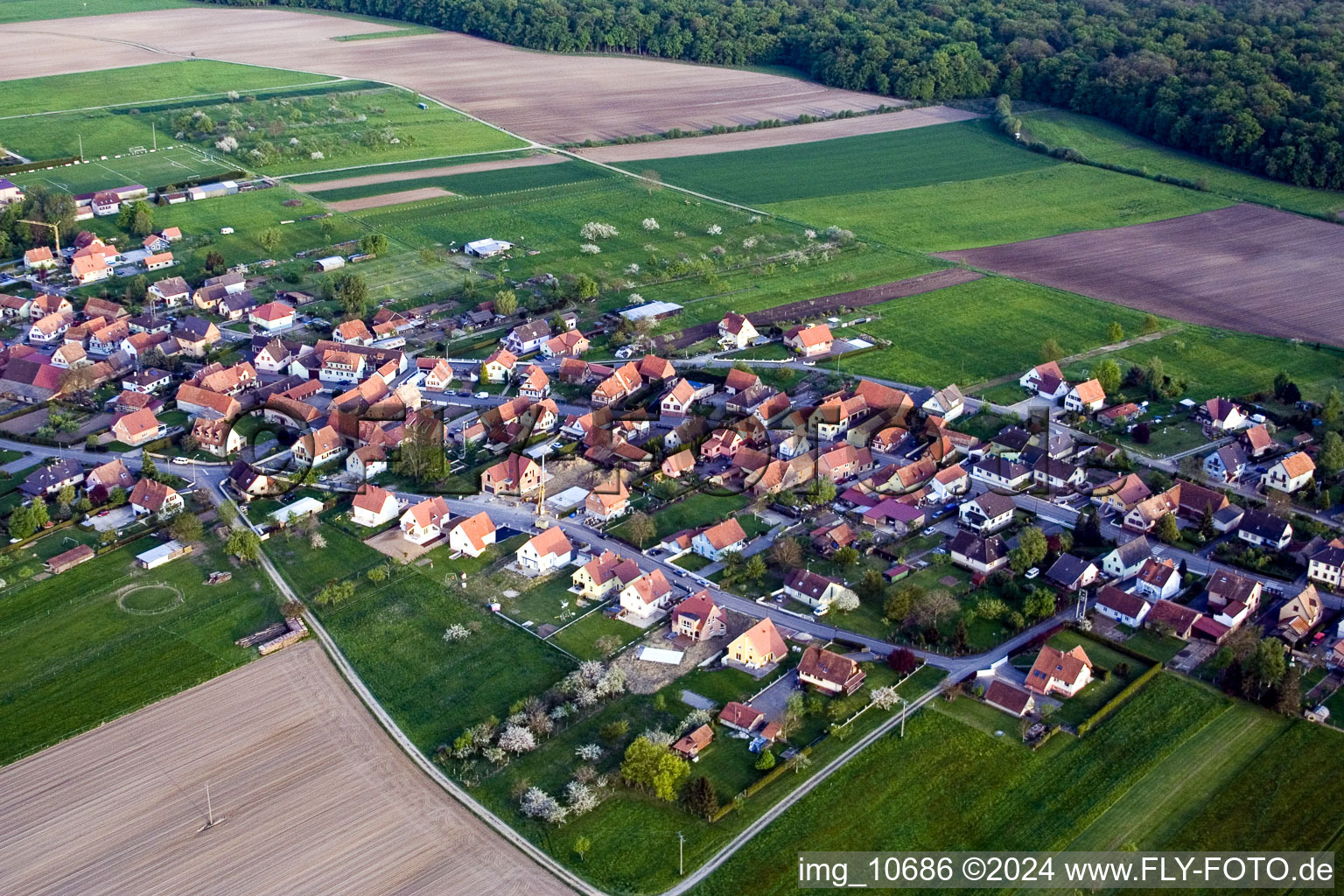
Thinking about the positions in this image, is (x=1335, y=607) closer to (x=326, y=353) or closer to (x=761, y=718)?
(x=761, y=718)

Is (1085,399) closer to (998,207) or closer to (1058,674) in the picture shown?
(1058,674)

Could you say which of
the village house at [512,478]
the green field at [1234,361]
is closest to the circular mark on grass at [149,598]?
the village house at [512,478]

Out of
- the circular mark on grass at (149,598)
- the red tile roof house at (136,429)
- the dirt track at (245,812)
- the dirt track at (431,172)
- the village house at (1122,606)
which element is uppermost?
the dirt track at (431,172)

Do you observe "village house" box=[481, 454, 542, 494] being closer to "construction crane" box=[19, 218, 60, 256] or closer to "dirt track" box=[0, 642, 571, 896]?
"dirt track" box=[0, 642, 571, 896]

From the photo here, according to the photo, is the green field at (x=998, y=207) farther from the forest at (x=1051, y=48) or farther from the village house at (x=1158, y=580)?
the village house at (x=1158, y=580)

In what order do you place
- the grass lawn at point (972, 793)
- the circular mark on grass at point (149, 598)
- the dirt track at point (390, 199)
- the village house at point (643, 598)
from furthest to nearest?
the dirt track at point (390, 199)
the circular mark on grass at point (149, 598)
the village house at point (643, 598)
the grass lawn at point (972, 793)

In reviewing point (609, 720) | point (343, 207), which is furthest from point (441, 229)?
point (609, 720)

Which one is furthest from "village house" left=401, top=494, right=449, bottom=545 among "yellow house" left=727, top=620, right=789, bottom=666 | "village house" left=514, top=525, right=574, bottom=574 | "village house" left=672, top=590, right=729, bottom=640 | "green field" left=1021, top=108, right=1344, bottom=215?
"green field" left=1021, top=108, right=1344, bottom=215

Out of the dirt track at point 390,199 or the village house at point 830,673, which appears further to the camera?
the dirt track at point 390,199

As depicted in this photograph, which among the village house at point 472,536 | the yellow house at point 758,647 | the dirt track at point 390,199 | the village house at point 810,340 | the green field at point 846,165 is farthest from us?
the green field at point 846,165
